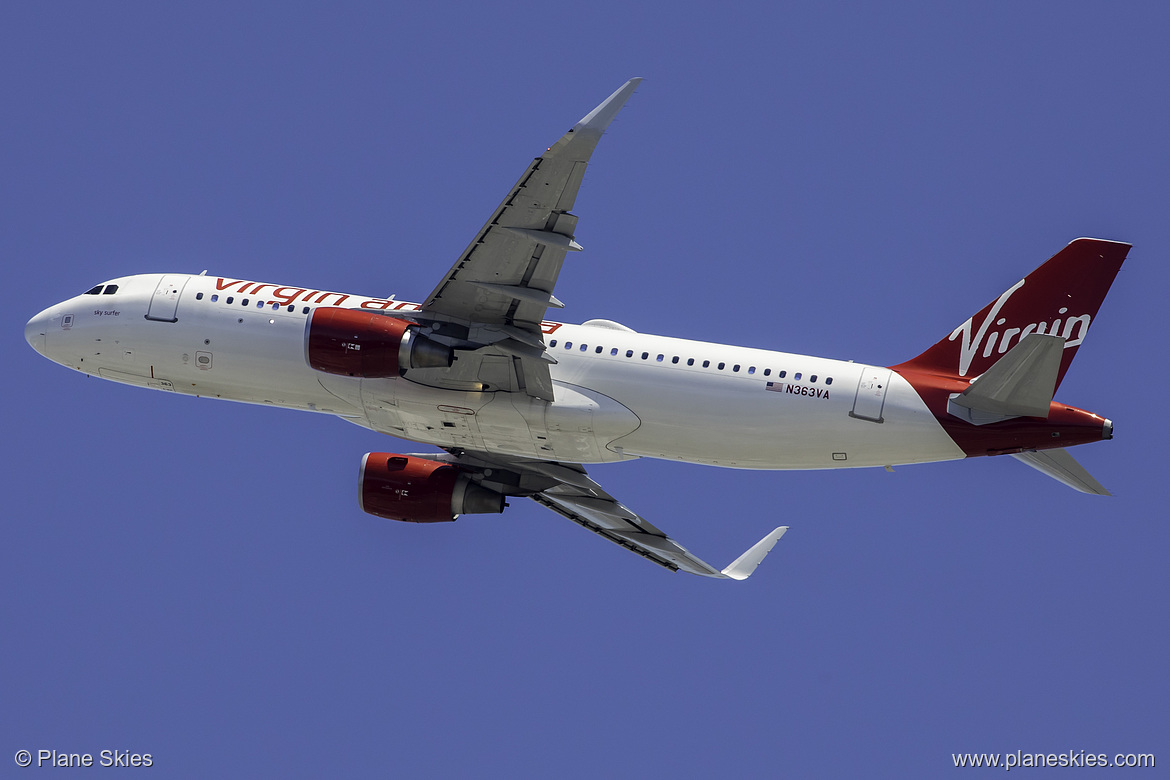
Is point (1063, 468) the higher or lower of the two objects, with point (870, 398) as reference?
lower

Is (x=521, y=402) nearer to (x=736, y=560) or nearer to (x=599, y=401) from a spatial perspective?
(x=599, y=401)

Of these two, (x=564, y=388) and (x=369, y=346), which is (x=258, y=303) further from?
(x=564, y=388)

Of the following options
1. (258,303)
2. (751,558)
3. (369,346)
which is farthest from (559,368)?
(751,558)

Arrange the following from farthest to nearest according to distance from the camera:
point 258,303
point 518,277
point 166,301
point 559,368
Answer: point 166,301 → point 258,303 → point 559,368 → point 518,277

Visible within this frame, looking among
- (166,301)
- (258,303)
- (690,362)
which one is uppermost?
(166,301)

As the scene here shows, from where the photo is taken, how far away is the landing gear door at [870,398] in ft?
117

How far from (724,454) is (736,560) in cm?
799

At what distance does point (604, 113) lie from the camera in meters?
30.9

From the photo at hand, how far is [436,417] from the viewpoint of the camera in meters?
37.8

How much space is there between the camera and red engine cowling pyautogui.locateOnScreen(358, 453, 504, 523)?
1633 inches

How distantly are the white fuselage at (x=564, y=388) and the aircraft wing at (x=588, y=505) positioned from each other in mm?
2811

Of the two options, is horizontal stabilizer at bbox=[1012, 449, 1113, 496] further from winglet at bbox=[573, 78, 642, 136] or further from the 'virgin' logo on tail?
winglet at bbox=[573, 78, 642, 136]

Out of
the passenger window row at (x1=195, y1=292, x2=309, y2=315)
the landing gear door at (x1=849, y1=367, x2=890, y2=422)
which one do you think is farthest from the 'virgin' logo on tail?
the passenger window row at (x1=195, y1=292, x2=309, y2=315)

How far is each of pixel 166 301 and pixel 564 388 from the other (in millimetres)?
11624
